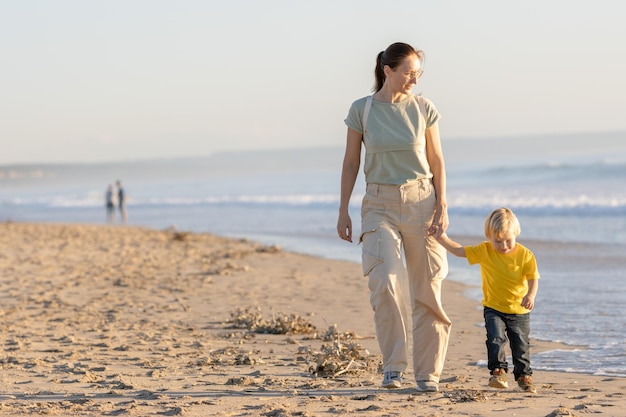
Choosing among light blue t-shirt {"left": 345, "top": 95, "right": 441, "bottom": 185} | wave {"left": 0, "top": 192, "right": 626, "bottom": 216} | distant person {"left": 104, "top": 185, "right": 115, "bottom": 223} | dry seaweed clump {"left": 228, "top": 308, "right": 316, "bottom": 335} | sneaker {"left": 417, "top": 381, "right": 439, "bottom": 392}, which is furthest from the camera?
distant person {"left": 104, "top": 185, "right": 115, "bottom": 223}

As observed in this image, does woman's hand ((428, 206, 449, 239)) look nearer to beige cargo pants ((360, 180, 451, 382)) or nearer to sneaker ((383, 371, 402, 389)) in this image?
beige cargo pants ((360, 180, 451, 382))

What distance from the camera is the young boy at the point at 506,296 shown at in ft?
16.6

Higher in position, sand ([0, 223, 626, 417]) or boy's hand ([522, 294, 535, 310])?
boy's hand ([522, 294, 535, 310])

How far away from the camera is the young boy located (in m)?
5.07

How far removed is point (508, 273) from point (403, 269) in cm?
60

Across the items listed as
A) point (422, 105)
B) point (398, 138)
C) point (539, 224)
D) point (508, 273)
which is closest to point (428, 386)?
point (508, 273)

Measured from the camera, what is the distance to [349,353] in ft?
19.7

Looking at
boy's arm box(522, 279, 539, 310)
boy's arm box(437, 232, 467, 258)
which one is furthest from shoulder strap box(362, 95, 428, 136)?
boy's arm box(522, 279, 539, 310)

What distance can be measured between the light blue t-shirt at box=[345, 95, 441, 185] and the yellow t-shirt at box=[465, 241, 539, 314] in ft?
1.90

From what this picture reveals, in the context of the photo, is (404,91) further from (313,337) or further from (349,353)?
(313,337)

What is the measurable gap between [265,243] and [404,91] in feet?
43.5

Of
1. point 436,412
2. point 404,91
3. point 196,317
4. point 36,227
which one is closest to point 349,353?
point 436,412

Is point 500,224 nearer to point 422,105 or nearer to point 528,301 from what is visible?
point 528,301

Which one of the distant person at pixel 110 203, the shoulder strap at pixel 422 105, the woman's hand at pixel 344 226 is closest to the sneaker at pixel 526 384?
the woman's hand at pixel 344 226
